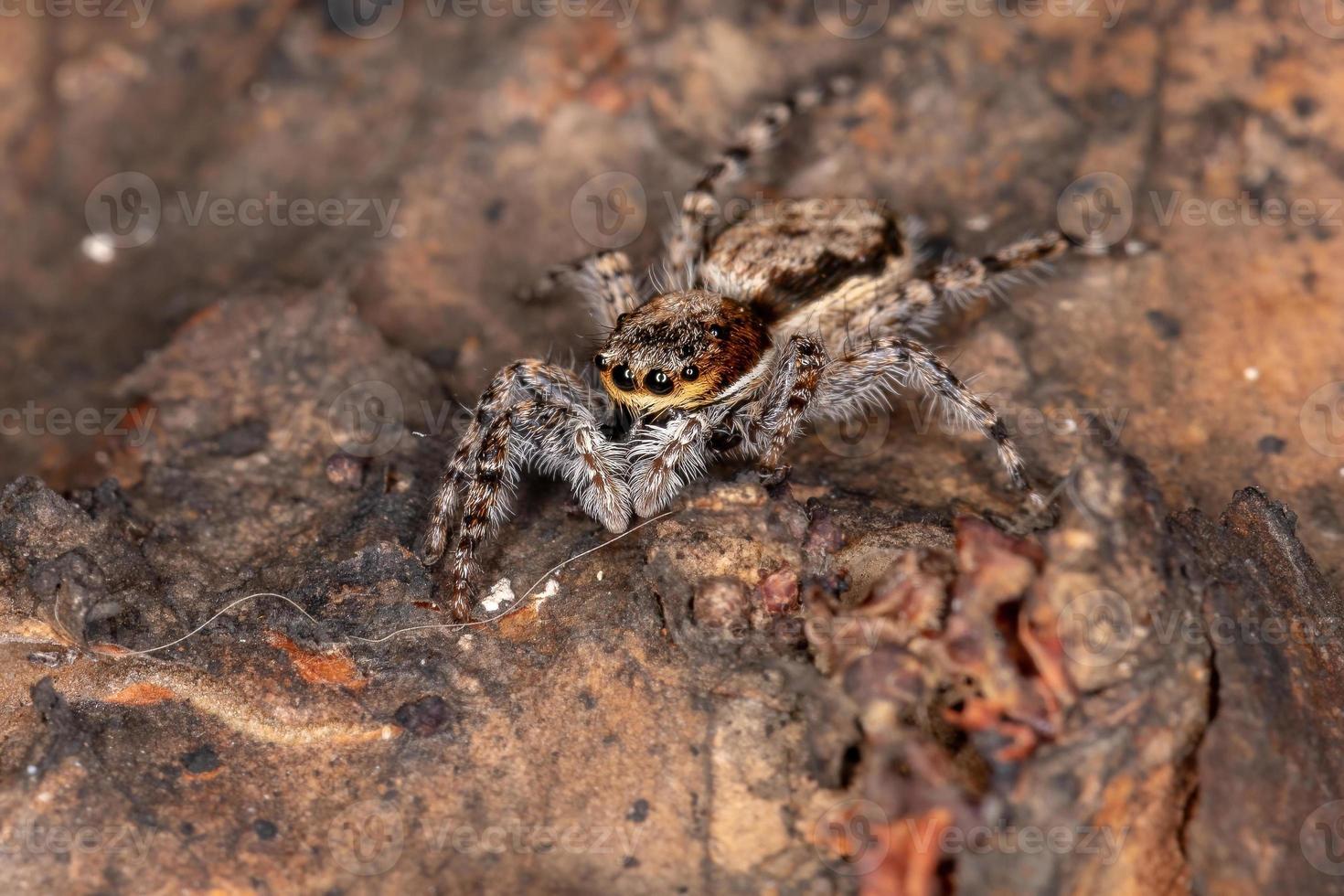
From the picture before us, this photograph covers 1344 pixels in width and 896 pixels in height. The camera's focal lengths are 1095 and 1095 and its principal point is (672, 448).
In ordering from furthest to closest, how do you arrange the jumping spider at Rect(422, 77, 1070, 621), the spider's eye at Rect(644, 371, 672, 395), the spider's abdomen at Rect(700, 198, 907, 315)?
the spider's abdomen at Rect(700, 198, 907, 315) → the spider's eye at Rect(644, 371, 672, 395) → the jumping spider at Rect(422, 77, 1070, 621)

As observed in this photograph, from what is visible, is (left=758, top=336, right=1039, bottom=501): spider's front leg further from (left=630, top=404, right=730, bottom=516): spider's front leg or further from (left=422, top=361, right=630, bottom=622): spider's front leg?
(left=422, top=361, right=630, bottom=622): spider's front leg

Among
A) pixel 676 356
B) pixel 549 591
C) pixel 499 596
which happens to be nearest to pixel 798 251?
pixel 676 356

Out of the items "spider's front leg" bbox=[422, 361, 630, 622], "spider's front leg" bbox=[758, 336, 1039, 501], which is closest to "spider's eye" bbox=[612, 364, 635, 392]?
"spider's front leg" bbox=[422, 361, 630, 622]

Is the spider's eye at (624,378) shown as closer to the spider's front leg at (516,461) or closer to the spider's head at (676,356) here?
the spider's head at (676,356)

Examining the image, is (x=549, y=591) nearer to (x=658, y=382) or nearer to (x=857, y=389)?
(x=658, y=382)

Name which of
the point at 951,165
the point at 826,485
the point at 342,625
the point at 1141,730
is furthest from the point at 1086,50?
the point at 342,625

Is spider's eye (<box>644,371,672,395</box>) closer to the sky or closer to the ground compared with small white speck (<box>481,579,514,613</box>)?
closer to the sky

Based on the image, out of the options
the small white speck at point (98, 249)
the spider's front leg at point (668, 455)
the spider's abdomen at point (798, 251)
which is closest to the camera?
the spider's front leg at point (668, 455)

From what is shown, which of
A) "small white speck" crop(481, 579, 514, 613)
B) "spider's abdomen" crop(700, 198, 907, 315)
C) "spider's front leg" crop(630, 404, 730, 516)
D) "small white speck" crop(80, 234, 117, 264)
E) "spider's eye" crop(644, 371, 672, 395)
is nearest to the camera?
"small white speck" crop(481, 579, 514, 613)

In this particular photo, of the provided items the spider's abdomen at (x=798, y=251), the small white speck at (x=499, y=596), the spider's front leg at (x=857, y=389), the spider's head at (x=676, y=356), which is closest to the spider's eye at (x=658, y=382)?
the spider's head at (x=676, y=356)
